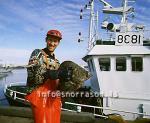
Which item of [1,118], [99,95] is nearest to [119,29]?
[99,95]

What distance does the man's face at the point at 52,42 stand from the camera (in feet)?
13.2

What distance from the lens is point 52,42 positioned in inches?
159

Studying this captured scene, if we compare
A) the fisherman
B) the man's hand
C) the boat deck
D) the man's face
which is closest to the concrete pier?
the boat deck

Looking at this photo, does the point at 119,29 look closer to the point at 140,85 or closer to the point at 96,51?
the point at 96,51

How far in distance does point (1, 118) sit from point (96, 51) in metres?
6.59

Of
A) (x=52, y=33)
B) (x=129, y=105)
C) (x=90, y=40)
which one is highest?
(x=90, y=40)

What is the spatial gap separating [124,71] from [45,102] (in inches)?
384

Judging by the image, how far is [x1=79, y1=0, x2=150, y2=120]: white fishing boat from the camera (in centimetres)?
1298

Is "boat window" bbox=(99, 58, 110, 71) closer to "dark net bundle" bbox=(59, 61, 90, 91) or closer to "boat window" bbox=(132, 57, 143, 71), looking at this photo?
"boat window" bbox=(132, 57, 143, 71)

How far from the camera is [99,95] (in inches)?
535

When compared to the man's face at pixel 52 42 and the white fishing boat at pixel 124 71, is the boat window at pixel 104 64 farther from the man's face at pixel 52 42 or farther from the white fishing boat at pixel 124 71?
the man's face at pixel 52 42

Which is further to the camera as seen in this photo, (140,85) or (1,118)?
(140,85)

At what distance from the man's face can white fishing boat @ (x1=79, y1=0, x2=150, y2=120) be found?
366 inches

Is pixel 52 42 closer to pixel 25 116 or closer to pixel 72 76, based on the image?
pixel 72 76
